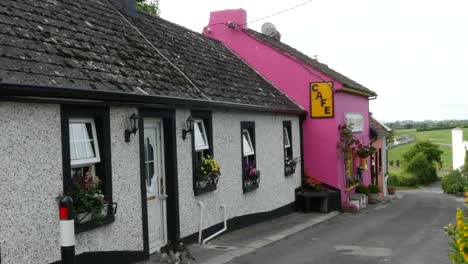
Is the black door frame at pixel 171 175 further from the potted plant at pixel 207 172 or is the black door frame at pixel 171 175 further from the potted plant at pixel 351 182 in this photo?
the potted plant at pixel 351 182

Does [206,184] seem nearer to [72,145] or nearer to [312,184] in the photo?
[72,145]

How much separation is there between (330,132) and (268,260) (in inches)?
349

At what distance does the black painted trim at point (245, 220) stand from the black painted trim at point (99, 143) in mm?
2552

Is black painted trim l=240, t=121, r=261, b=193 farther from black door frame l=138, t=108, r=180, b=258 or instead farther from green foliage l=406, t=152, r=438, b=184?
green foliage l=406, t=152, r=438, b=184

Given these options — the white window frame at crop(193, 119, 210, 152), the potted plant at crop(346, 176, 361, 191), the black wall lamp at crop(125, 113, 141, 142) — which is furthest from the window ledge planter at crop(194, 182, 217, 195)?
the potted plant at crop(346, 176, 361, 191)

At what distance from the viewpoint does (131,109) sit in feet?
26.9

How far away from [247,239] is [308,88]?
7563mm

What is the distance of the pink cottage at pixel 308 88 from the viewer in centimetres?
1711

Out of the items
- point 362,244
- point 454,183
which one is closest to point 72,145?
point 362,244

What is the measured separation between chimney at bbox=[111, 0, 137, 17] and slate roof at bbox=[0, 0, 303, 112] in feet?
0.73

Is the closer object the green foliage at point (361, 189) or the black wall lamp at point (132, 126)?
the black wall lamp at point (132, 126)

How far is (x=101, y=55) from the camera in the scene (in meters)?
8.49

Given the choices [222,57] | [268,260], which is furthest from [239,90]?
[268,260]

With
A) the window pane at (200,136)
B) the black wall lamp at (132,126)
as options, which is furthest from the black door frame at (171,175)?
the black wall lamp at (132,126)
